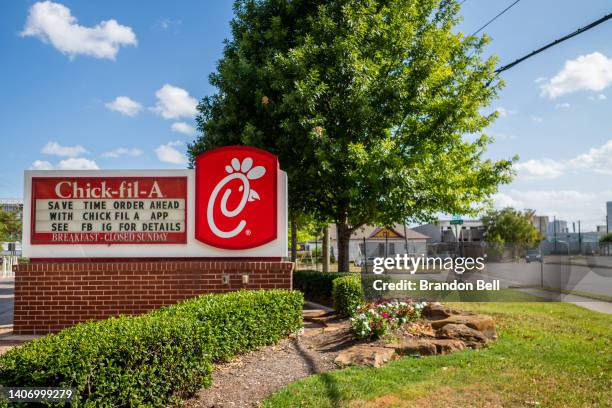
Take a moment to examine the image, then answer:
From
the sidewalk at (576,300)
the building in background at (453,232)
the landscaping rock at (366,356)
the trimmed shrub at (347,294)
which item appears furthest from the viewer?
the building in background at (453,232)

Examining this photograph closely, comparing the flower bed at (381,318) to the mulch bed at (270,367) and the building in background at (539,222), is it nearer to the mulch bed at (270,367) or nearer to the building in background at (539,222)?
the mulch bed at (270,367)

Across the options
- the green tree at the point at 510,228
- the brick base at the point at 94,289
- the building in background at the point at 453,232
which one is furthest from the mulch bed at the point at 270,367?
the building in background at the point at 453,232

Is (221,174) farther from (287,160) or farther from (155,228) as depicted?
(287,160)

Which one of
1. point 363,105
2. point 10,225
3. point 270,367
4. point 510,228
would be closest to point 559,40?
point 363,105

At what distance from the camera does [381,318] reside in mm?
8500

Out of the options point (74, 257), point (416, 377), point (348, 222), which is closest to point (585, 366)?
point (416, 377)

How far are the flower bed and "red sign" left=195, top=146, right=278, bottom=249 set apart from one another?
2384 mm

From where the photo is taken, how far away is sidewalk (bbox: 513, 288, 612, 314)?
14.6 meters

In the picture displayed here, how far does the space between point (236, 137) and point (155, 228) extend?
18.6ft

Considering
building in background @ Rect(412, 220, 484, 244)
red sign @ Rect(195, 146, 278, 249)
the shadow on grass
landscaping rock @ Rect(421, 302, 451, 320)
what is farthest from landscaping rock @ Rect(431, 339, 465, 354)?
building in background @ Rect(412, 220, 484, 244)

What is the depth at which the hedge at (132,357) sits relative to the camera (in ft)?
15.3

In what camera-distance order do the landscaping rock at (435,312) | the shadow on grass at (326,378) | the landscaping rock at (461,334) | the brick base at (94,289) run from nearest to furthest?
the shadow on grass at (326,378)
the landscaping rock at (461,334)
the brick base at (94,289)
the landscaping rock at (435,312)

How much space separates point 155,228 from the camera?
9.84 meters

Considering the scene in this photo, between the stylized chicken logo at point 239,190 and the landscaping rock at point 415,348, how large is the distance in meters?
3.72
